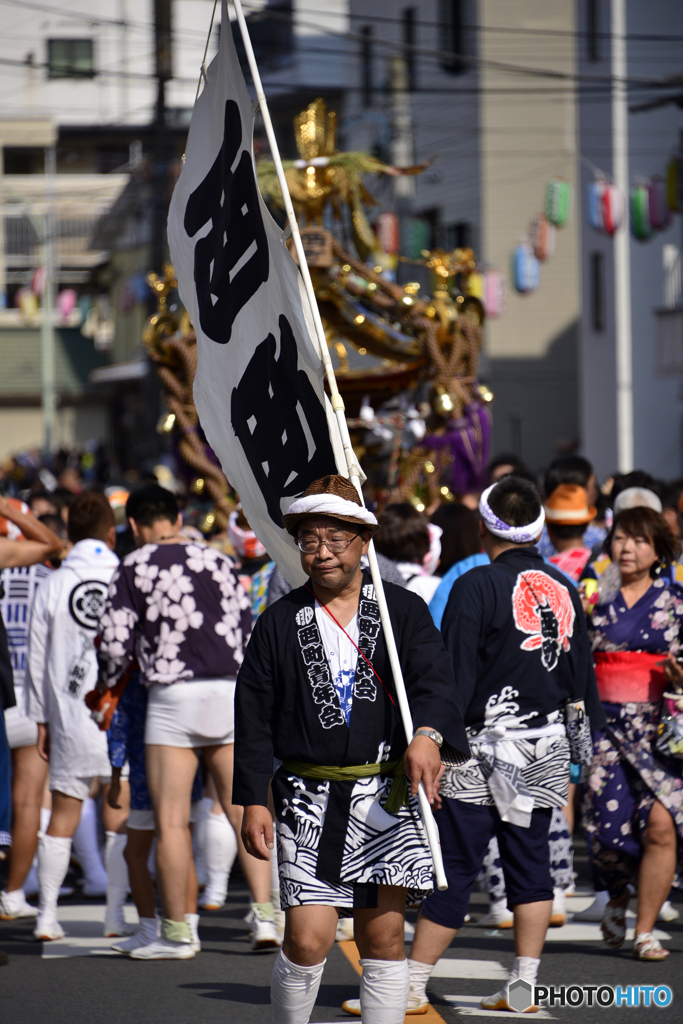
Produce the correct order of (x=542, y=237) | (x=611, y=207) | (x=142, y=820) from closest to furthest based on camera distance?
(x=142, y=820), (x=611, y=207), (x=542, y=237)

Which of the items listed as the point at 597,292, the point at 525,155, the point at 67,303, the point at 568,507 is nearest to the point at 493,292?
the point at 597,292

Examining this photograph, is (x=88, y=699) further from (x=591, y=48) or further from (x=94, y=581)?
(x=591, y=48)

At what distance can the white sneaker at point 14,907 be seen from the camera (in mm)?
6406

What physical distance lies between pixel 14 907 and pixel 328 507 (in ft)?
11.9

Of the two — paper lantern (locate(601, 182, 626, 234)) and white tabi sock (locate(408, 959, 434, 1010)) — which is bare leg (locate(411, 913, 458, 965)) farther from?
paper lantern (locate(601, 182, 626, 234))

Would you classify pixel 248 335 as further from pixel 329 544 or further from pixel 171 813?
pixel 171 813

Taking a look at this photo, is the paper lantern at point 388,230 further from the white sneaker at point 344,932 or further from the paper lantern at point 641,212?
the white sneaker at point 344,932

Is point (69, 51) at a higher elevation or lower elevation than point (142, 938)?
higher

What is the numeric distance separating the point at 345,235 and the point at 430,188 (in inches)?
614

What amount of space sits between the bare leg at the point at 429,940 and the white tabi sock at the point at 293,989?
3.41 ft

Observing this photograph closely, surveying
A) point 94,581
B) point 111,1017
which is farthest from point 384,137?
point 111,1017

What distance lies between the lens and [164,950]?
5609mm

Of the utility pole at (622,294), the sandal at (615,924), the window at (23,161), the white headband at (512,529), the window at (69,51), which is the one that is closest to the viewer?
the white headband at (512,529)

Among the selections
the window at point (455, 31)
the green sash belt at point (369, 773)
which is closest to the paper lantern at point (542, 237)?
the window at point (455, 31)
